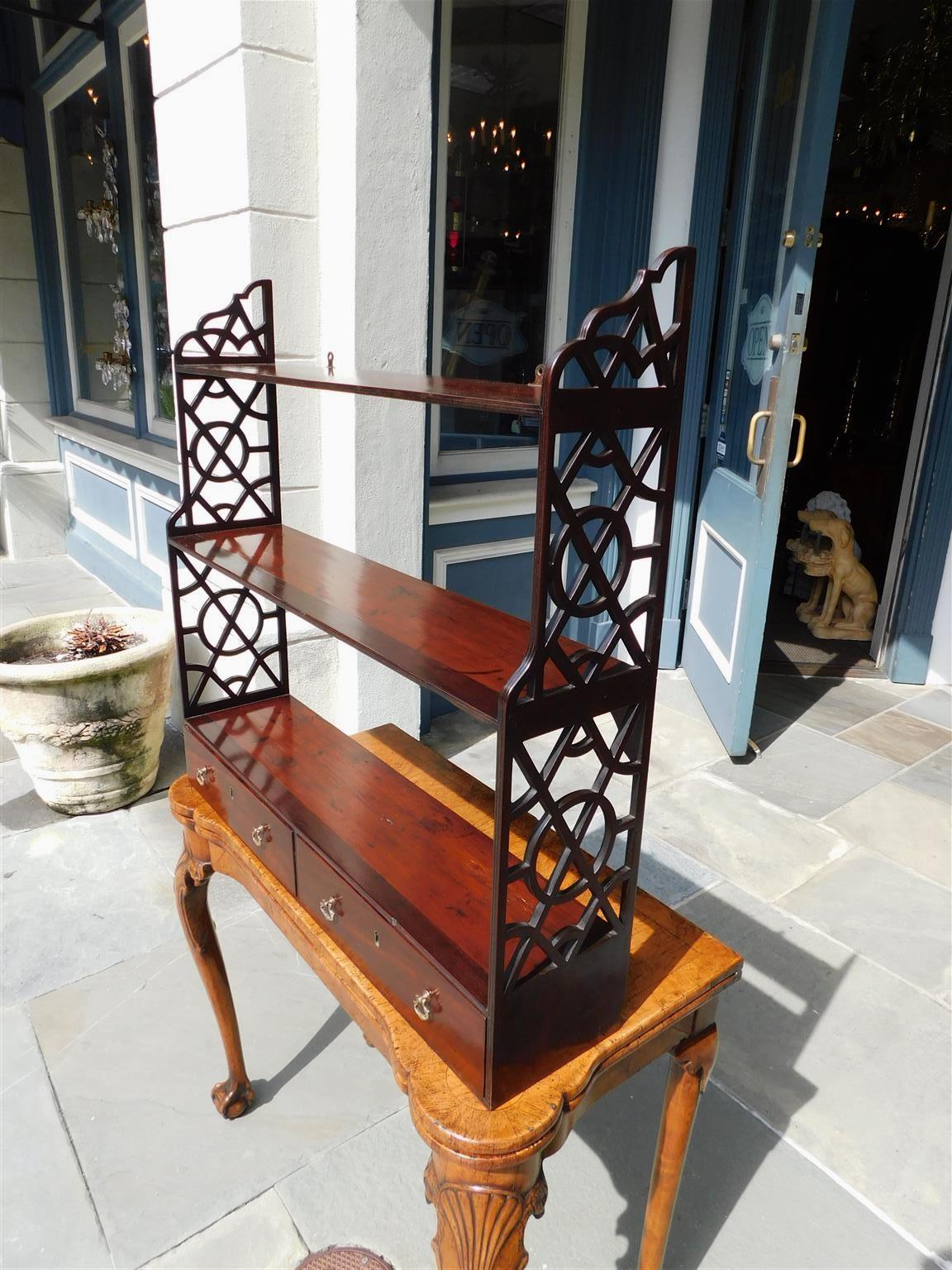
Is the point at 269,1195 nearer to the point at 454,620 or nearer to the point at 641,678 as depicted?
the point at 454,620

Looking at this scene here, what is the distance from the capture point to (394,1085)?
1.90 metres

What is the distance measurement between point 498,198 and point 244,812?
9.66 ft

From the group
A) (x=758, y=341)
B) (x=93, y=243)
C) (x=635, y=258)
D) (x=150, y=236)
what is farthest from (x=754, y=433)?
(x=93, y=243)

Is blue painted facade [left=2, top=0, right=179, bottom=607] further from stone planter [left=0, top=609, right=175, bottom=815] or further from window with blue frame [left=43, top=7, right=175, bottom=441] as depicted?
stone planter [left=0, top=609, right=175, bottom=815]

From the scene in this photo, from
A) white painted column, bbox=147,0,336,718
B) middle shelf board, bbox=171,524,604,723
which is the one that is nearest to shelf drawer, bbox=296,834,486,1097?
middle shelf board, bbox=171,524,604,723

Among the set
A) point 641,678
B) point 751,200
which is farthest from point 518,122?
point 641,678

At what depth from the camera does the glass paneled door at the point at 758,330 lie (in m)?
2.81

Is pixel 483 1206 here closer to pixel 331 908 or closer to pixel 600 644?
pixel 331 908

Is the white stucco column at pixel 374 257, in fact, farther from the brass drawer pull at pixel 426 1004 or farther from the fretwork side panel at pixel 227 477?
the brass drawer pull at pixel 426 1004

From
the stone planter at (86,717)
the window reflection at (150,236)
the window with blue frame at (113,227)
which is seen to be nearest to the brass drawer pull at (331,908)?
the stone planter at (86,717)

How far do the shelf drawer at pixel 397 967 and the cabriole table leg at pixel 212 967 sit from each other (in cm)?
39

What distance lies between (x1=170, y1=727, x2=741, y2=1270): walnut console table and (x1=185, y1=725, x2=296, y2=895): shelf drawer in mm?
17

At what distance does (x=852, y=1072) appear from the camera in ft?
6.43

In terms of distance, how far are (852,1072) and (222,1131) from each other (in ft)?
4.59
